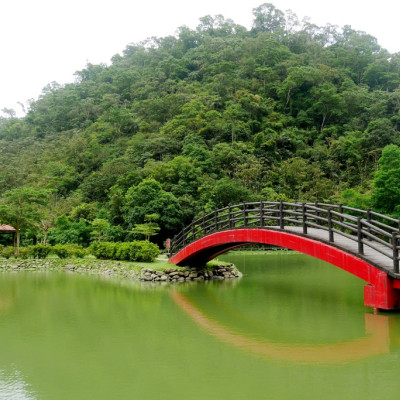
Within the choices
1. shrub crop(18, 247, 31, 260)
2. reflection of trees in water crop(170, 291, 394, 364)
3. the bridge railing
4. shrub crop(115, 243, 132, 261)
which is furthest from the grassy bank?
reflection of trees in water crop(170, 291, 394, 364)

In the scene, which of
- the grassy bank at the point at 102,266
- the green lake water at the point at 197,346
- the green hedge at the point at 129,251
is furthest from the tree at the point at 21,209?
the green lake water at the point at 197,346

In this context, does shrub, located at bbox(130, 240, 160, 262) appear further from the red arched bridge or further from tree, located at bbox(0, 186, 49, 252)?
tree, located at bbox(0, 186, 49, 252)

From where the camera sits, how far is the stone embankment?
16750mm

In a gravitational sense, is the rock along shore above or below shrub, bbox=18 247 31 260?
below

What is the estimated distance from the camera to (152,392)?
4988mm

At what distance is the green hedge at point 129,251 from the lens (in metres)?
19.0

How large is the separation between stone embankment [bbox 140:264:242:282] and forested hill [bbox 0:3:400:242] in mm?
9459

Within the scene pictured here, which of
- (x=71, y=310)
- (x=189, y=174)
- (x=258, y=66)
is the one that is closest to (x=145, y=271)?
(x=71, y=310)

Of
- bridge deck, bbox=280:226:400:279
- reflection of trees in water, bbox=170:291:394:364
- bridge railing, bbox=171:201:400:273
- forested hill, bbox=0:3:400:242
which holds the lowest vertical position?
reflection of trees in water, bbox=170:291:394:364

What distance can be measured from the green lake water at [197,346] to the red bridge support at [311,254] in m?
0.46

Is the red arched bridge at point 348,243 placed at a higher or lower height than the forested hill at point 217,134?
lower

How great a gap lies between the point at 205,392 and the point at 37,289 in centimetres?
1140

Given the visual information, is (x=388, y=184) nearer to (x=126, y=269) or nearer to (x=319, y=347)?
(x=126, y=269)

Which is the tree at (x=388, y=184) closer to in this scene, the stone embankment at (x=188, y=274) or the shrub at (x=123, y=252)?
the stone embankment at (x=188, y=274)
